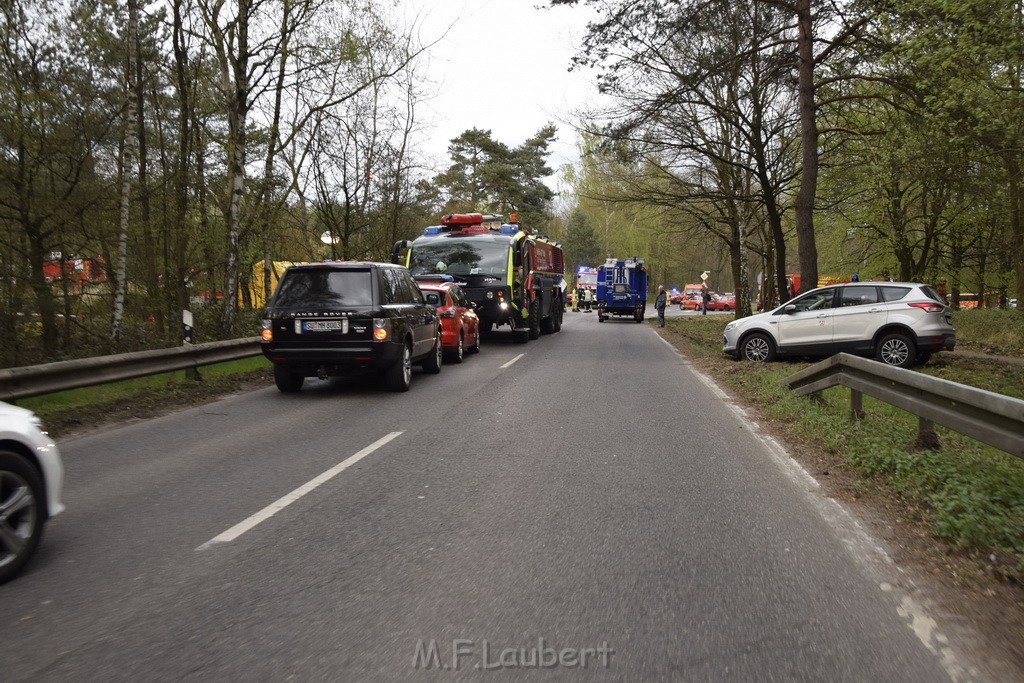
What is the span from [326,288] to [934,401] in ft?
25.3

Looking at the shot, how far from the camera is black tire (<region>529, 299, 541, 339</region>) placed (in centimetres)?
2195

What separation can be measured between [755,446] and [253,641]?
5.61 metres

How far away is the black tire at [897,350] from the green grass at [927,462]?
3.33 feet

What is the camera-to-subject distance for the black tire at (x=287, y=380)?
1143 centimetres

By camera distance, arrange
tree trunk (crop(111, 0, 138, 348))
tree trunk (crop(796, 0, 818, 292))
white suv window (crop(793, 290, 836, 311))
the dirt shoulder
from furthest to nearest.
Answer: tree trunk (crop(796, 0, 818, 292)), white suv window (crop(793, 290, 836, 311)), tree trunk (crop(111, 0, 138, 348)), the dirt shoulder

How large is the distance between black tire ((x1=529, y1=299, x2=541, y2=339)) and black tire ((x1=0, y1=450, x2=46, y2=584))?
1780 centimetres

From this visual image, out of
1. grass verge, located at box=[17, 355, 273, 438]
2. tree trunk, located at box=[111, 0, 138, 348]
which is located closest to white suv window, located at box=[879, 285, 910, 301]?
grass verge, located at box=[17, 355, 273, 438]

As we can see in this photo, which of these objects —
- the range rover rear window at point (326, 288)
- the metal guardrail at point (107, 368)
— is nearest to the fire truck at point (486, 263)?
the metal guardrail at point (107, 368)

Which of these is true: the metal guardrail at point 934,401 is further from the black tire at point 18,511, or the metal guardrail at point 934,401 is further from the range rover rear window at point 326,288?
the range rover rear window at point 326,288

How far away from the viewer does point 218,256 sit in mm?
20703

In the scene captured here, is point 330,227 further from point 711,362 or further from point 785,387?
point 785,387

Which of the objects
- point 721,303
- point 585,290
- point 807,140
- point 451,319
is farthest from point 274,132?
point 721,303

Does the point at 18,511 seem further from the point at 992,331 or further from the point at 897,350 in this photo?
the point at 992,331

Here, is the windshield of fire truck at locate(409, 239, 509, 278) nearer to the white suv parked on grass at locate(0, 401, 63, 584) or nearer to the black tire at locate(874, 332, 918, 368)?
the black tire at locate(874, 332, 918, 368)
